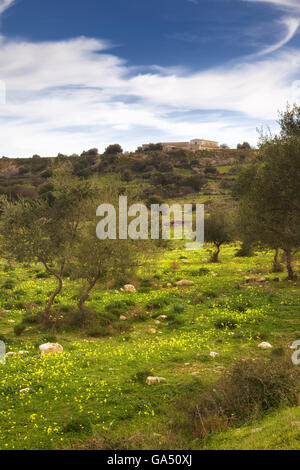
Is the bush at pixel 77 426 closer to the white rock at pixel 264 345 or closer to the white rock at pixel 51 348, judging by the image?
the white rock at pixel 51 348

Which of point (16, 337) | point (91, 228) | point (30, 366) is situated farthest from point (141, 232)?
point (30, 366)

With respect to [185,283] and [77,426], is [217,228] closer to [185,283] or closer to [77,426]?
[185,283]

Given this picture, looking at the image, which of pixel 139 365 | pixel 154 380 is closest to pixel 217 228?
pixel 139 365

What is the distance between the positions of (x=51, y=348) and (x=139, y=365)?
3.71 m

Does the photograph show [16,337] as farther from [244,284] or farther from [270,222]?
[244,284]

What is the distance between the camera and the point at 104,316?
720 inches

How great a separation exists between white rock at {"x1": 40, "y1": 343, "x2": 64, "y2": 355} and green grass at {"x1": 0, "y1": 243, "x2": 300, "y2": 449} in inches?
10.8

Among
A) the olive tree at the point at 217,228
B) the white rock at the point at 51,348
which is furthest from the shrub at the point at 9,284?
the olive tree at the point at 217,228

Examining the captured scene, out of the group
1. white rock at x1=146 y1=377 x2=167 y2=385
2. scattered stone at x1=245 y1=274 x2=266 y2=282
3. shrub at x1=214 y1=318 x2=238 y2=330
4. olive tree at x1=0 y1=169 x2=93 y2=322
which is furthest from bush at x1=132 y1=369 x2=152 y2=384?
scattered stone at x1=245 y1=274 x2=266 y2=282

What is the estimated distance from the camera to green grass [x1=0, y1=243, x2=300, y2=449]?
7.98 m

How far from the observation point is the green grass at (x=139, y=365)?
7.98m

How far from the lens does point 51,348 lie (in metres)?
13.8

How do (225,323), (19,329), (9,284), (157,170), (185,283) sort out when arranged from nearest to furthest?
1. (19,329)
2. (225,323)
3. (9,284)
4. (185,283)
5. (157,170)
